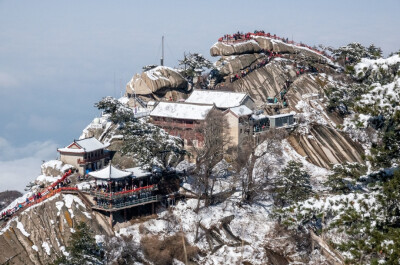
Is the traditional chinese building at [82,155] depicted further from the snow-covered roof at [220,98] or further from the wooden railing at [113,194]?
the snow-covered roof at [220,98]

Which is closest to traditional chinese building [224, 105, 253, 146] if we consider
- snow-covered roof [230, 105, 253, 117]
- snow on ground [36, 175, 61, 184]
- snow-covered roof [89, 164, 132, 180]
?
snow-covered roof [230, 105, 253, 117]

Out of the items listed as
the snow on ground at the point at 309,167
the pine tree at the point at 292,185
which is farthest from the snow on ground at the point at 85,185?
the snow on ground at the point at 309,167

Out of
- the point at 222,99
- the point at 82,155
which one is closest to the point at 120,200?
the point at 82,155

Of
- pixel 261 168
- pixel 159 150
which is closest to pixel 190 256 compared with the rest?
pixel 159 150

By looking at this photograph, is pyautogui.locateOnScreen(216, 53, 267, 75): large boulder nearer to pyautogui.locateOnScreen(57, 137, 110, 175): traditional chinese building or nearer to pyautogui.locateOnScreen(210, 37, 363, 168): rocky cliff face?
pyautogui.locateOnScreen(210, 37, 363, 168): rocky cliff face

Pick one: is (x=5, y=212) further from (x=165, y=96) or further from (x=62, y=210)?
(x=165, y=96)
